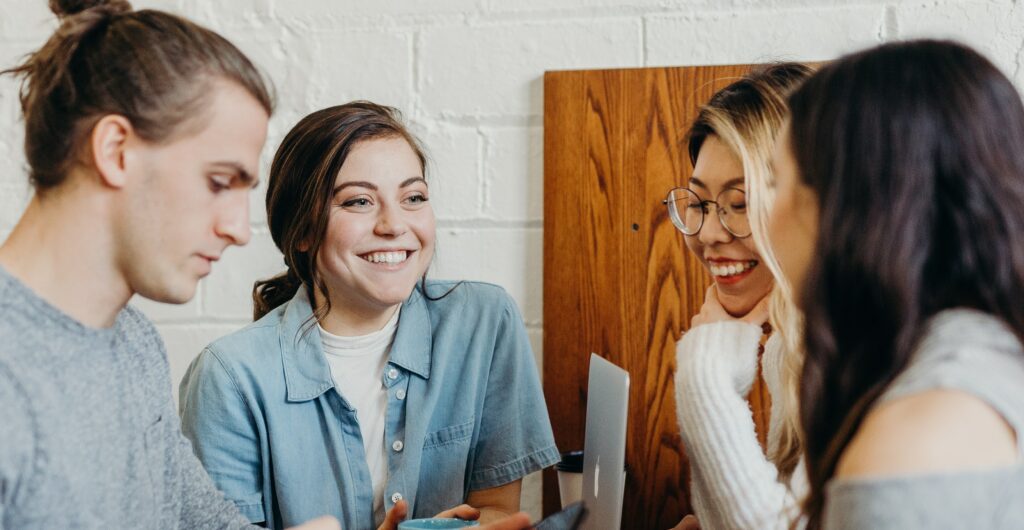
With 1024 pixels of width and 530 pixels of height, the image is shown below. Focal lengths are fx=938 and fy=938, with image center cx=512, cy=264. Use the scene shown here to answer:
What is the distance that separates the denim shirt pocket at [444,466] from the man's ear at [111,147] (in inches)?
25.7

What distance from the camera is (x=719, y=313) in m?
1.22

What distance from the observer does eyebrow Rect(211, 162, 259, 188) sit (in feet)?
2.75

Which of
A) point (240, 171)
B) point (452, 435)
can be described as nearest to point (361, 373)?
point (452, 435)

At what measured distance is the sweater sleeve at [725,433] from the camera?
1032mm

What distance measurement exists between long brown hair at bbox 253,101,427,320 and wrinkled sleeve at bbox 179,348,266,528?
0.16 meters

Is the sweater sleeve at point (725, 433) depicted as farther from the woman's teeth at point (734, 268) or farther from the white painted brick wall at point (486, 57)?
the white painted brick wall at point (486, 57)

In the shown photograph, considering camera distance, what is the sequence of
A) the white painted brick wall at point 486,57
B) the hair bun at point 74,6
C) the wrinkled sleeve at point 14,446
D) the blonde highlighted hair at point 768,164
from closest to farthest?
1. the wrinkled sleeve at point 14,446
2. the hair bun at point 74,6
3. the blonde highlighted hair at point 768,164
4. the white painted brick wall at point 486,57

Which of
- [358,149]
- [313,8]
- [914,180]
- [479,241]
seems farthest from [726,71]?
[914,180]

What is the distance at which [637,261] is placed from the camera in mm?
1467

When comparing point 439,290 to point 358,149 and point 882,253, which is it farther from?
point 882,253

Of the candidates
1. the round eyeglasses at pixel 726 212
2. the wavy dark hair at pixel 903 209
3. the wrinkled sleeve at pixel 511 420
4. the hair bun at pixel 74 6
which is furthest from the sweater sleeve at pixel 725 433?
the hair bun at pixel 74 6

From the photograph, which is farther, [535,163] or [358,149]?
[535,163]

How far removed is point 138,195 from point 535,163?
790mm

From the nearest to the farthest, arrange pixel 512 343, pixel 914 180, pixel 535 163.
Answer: pixel 914 180, pixel 512 343, pixel 535 163
